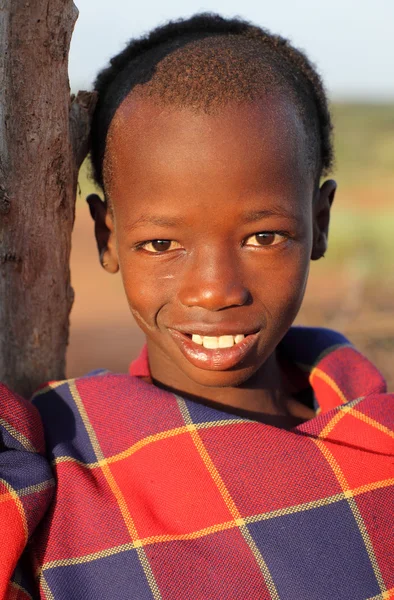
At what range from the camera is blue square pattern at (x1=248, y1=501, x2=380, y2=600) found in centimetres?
153

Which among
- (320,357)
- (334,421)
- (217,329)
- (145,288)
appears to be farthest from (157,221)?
(320,357)

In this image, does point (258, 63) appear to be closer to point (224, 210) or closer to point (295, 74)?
point (295, 74)

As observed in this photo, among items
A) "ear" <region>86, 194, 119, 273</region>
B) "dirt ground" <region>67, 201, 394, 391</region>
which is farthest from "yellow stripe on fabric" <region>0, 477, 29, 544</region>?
"dirt ground" <region>67, 201, 394, 391</region>

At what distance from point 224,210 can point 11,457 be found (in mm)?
676

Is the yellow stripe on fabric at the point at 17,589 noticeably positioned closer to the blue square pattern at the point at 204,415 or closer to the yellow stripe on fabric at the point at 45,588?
the yellow stripe on fabric at the point at 45,588

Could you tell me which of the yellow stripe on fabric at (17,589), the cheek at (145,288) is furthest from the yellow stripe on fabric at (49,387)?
the yellow stripe on fabric at (17,589)

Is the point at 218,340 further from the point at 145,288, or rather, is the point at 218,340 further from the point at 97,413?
the point at 97,413

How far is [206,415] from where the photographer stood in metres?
1.68

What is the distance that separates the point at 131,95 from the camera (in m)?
1.81

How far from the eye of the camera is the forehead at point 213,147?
1.66 meters

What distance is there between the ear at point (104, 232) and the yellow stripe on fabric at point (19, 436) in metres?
0.54

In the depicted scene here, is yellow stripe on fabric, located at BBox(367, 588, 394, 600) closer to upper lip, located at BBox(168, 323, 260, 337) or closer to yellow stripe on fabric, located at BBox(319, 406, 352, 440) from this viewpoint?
yellow stripe on fabric, located at BBox(319, 406, 352, 440)

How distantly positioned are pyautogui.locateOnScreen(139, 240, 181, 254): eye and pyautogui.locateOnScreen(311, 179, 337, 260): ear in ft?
1.47

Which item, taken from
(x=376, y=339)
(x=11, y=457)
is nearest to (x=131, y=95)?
(x=11, y=457)
